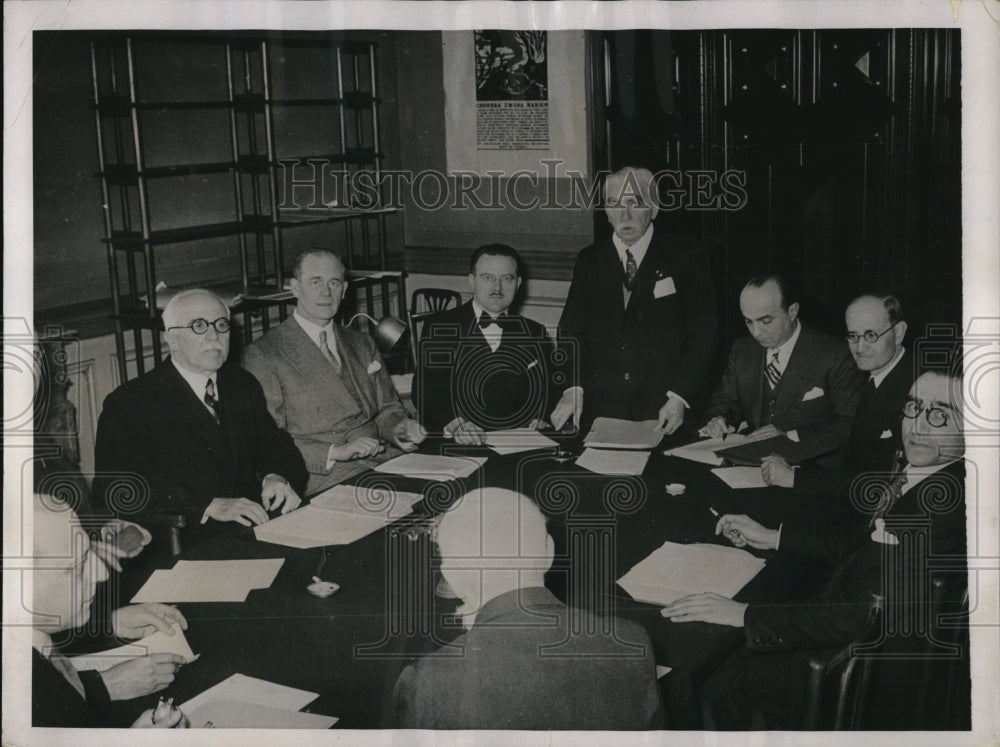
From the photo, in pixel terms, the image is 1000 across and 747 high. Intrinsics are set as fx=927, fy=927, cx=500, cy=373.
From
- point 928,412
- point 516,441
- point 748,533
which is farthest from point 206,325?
point 928,412

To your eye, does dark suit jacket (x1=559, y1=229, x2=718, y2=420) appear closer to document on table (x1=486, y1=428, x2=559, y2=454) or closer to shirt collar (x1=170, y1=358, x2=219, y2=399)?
document on table (x1=486, y1=428, x2=559, y2=454)

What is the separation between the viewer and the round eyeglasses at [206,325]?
2.02 metres

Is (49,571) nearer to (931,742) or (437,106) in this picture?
(437,106)

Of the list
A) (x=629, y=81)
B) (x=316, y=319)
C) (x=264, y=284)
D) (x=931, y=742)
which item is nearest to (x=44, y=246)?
(x=264, y=284)

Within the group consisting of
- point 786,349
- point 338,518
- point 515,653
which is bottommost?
point 515,653

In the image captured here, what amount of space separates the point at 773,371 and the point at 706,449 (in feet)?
0.76

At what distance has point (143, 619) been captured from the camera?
1.98 m

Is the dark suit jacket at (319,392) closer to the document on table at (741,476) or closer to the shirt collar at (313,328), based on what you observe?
the shirt collar at (313,328)

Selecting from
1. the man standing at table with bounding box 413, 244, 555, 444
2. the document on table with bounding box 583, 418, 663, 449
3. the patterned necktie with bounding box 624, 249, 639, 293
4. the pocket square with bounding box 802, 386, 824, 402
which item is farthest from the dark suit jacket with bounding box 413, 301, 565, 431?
the pocket square with bounding box 802, 386, 824, 402

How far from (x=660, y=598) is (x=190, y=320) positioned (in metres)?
1.17

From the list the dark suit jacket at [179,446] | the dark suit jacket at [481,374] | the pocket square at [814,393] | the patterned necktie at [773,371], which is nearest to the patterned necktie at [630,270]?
the dark suit jacket at [481,374]

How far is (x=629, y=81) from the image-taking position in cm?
198

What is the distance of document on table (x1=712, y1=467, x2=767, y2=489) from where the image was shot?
2.07 meters

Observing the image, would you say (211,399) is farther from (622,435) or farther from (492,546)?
(622,435)
